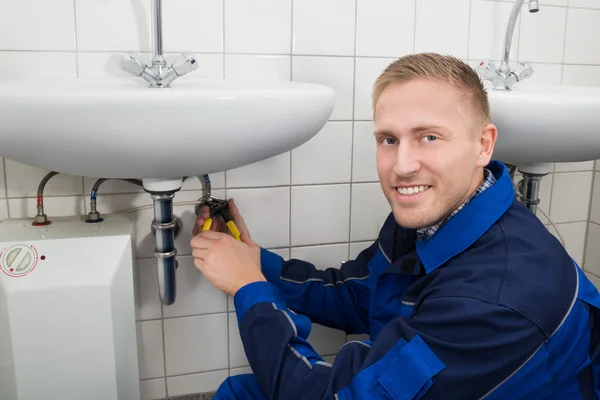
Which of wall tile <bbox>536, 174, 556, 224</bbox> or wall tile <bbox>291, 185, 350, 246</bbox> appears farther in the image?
wall tile <bbox>536, 174, 556, 224</bbox>

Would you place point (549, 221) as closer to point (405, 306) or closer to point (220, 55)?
point (405, 306)

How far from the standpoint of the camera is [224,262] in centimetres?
105

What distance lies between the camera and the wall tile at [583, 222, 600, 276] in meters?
1.73

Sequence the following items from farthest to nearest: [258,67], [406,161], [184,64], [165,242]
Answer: [258,67] → [165,242] → [184,64] → [406,161]

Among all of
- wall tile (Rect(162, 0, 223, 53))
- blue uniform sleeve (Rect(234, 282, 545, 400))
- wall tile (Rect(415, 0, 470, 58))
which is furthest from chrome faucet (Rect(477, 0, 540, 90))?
blue uniform sleeve (Rect(234, 282, 545, 400))

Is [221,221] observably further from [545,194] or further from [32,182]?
[545,194]

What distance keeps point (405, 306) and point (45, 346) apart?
2.16 ft

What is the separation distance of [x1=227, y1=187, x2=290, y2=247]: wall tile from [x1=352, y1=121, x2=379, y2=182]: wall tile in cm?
20

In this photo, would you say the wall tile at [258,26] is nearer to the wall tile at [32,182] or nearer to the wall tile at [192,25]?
the wall tile at [192,25]

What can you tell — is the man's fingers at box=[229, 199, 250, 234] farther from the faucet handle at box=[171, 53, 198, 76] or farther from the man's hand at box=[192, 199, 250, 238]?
the faucet handle at box=[171, 53, 198, 76]

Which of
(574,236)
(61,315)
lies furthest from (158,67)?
(574,236)

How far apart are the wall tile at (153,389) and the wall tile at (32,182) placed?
1.71 feet

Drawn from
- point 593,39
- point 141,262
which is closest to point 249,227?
point 141,262

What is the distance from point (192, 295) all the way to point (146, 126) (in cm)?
71
